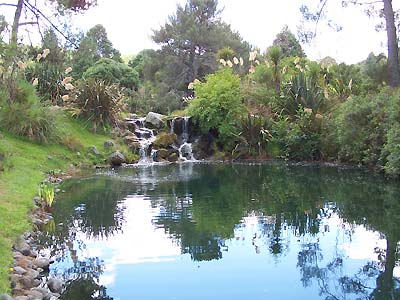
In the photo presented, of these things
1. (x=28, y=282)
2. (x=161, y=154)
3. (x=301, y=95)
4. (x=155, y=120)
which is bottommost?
(x=28, y=282)

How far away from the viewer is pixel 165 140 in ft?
70.9

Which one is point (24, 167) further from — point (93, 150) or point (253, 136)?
point (253, 136)

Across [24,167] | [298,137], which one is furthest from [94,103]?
[298,137]

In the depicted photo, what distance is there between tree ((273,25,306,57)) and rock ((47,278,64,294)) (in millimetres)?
37575

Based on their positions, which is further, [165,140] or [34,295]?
[165,140]

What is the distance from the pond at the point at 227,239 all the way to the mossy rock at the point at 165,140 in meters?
7.12

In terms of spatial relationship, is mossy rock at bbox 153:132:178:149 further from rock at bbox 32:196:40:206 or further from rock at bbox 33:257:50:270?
rock at bbox 33:257:50:270

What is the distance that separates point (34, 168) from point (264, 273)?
9.37 metres

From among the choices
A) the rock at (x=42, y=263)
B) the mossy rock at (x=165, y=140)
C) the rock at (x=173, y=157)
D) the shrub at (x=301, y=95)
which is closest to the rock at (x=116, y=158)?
the rock at (x=173, y=157)

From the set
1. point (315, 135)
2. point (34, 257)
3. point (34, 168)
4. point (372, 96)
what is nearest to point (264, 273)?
point (34, 257)

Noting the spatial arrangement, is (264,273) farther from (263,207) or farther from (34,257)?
(263,207)

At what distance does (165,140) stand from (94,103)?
3420 millimetres

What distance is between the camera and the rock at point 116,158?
18672 mm

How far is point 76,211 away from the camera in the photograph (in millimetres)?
10555
